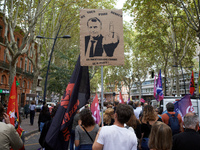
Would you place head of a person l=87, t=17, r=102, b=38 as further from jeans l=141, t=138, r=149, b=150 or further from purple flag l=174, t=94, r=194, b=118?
purple flag l=174, t=94, r=194, b=118

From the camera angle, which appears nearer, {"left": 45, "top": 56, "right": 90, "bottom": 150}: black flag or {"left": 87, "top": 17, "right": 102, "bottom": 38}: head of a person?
{"left": 45, "top": 56, "right": 90, "bottom": 150}: black flag

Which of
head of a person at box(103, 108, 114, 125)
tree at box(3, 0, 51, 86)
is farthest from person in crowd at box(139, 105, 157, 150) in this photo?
tree at box(3, 0, 51, 86)

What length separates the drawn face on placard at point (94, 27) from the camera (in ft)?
15.2

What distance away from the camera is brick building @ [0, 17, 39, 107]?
31109 mm

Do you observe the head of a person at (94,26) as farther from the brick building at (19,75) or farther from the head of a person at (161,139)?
the brick building at (19,75)

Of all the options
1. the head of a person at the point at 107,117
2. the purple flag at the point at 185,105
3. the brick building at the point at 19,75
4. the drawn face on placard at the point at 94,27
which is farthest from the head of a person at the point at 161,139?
the brick building at the point at 19,75

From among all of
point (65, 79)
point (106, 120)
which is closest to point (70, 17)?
point (65, 79)

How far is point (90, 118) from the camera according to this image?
4238 mm

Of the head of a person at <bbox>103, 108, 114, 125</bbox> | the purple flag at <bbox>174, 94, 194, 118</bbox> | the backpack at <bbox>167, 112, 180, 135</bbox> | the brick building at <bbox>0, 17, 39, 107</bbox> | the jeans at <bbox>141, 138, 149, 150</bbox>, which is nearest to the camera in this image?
the jeans at <bbox>141, 138, 149, 150</bbox>

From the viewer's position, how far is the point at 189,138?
10.5 feet

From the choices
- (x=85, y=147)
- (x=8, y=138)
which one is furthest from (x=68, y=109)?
(x=8, y=138)

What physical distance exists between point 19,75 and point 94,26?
36468mm

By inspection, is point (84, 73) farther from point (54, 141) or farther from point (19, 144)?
point (19, 144)

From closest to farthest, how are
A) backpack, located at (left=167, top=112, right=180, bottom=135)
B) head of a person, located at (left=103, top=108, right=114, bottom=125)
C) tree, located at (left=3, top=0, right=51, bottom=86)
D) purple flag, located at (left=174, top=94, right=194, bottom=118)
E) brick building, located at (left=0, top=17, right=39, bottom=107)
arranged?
backpack, located at (left=167, top=112, right=180, bottom=135) < head of a person, located at (left=103, top=108, right=114, bottom=125) < purple flag, located at (left=174, top=94, right=194, bottom=118) < tree, located at (left=3, top=0, right=51, bottom=86) < brick building, located at (left=0, top=17, right=39, bottom=107)
